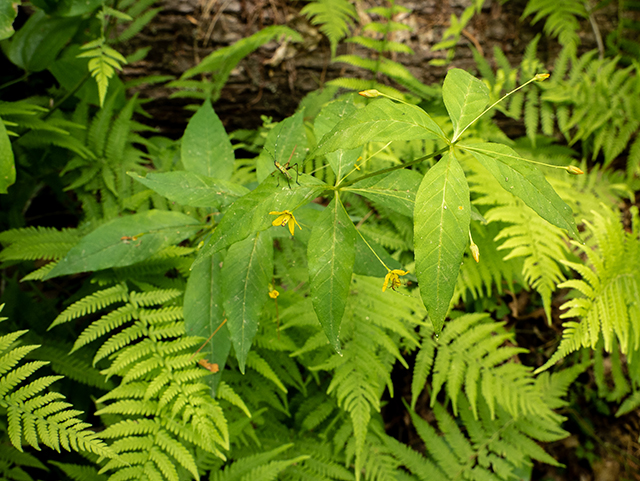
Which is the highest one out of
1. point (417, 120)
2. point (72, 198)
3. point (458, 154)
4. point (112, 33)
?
point (112, 33)

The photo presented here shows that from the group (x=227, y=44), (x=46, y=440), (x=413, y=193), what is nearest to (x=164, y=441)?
(x=46, y=440)

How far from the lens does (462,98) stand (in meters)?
1.19

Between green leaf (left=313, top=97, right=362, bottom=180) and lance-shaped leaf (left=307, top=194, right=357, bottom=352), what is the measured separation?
0.24m

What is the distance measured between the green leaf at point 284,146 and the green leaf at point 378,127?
0.60 m

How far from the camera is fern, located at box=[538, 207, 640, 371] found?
2.11 meters

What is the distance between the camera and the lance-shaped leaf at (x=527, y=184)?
102 centimetres

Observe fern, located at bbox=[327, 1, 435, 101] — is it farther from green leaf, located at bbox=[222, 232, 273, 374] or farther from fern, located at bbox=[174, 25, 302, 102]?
green leaf, located at bbox=[222, 232, 273, 374]

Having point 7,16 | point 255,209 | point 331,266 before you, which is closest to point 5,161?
point 7,16

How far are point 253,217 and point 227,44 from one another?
8.61 ft

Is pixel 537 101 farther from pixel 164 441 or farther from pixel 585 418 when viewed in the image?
pixel 164 441

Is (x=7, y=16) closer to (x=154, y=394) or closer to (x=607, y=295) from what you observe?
(x=154, y=394)

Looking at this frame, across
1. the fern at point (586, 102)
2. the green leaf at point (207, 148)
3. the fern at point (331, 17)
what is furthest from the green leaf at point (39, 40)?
the fern at point (586, 102)

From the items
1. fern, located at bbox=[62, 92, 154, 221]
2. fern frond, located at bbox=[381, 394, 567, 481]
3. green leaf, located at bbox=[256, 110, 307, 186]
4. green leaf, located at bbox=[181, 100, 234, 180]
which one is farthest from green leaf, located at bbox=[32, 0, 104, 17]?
fern frond, located at bbox=[381, 394, 567, 481]

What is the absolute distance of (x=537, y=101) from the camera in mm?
3303
